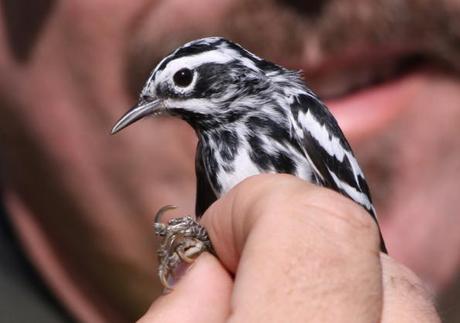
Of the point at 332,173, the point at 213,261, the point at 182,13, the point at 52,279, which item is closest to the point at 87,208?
the point at 52,279

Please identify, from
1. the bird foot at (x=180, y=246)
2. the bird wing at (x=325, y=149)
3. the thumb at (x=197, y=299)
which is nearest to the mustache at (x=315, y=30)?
the bird wing at (x=325, y=149)

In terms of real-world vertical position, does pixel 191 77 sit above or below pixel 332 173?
above

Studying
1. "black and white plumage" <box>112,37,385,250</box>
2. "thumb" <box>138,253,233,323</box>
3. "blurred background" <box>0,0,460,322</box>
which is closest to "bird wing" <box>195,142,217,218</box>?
"black and white plumage" <box>112,37,385,250</box>

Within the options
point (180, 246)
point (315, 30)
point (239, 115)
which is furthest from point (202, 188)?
point (315, 30)

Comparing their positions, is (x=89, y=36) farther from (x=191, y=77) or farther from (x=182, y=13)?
(x=191, y=77)

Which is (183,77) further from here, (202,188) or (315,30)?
(315,30)

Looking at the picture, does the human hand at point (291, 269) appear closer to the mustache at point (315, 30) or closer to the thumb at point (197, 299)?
the thumb at point (197, 299)

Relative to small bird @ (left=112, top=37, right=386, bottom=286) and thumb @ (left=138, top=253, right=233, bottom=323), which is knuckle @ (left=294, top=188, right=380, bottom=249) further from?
small bird @ (left=112, top=37, right=386, bottom=286)
